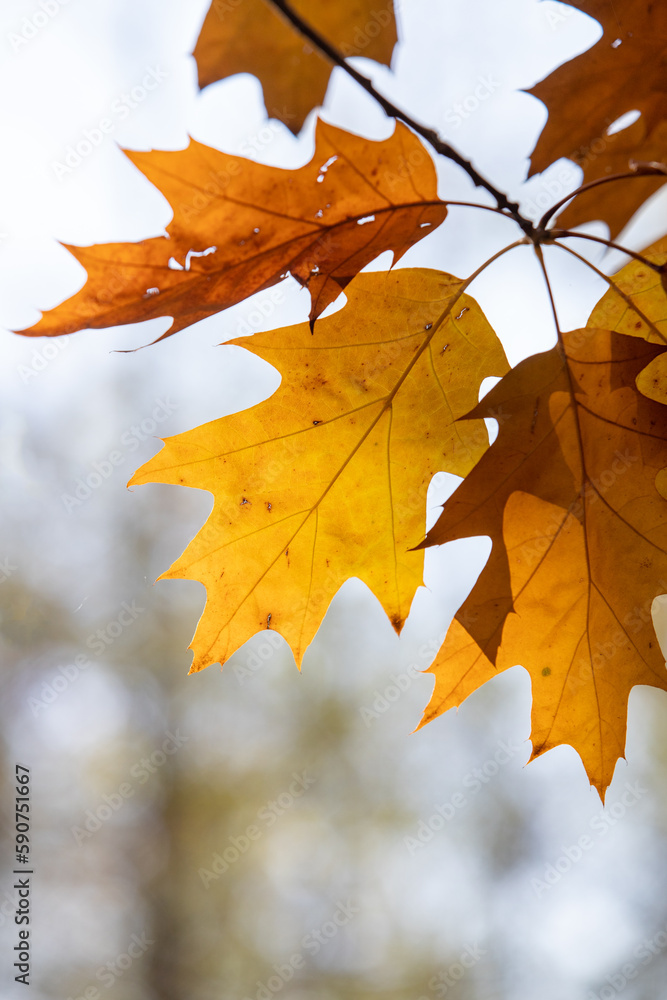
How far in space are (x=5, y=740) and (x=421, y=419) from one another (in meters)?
4.10

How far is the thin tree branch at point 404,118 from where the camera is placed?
48cm

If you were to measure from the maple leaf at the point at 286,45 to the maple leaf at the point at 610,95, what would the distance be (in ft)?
0.71

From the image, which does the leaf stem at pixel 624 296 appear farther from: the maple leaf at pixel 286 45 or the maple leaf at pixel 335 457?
the maple leaf at pixel 286 45

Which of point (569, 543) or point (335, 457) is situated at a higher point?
point (335, 457)

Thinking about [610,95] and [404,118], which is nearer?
[404,118]

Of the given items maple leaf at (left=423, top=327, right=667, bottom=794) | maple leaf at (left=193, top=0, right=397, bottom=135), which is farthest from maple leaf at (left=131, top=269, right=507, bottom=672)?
maple leaf at (left=193, top=0, right=397, bottom=135)

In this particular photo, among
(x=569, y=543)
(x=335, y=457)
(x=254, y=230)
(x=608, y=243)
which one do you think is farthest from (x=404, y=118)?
(x=569, y=543)

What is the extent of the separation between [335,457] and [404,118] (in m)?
0.40

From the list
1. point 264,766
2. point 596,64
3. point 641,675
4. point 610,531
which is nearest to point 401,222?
point 596,64

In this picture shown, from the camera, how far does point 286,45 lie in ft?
2.45

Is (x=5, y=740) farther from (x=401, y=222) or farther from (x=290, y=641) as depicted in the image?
(x=401, y=222)

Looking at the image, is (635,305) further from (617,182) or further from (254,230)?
(254,230)

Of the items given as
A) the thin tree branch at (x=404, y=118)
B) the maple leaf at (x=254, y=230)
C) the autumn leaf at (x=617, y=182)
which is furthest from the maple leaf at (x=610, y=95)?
the maple leaf at (x=254, y=230)

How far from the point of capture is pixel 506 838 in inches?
179
